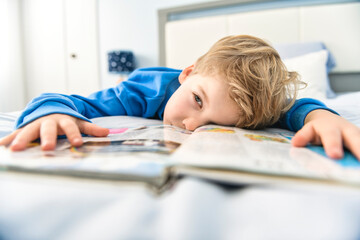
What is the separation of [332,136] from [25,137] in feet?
1.63

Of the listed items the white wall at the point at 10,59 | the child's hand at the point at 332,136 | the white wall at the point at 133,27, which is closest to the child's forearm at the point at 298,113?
the child's hand at the point at 332,136

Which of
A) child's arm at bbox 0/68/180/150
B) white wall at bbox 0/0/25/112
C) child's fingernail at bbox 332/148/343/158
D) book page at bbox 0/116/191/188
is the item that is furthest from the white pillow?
white wall at bbox 0/0/25/112

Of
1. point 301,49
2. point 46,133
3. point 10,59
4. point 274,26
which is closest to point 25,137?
point 46,133

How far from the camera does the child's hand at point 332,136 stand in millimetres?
369

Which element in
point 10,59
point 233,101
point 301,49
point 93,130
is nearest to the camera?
point 93,130

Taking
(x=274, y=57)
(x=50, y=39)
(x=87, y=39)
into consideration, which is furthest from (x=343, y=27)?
(x=50, y=39)

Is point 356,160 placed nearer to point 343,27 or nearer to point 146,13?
point 343,27

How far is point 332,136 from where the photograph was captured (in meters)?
0.41

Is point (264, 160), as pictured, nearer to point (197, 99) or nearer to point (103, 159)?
point (103, 159)

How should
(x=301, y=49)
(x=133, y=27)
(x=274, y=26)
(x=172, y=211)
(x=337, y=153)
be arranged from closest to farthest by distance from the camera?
(x=172, y=211), (x=337, y=153), (x=301, y=49), (x=274, y=26), (x=133, y=27)

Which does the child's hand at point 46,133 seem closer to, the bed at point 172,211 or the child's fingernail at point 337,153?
the bed at point 172,211

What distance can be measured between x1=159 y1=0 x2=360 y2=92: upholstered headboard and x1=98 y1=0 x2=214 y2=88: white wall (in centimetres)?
23

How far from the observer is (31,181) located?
10.5 inches

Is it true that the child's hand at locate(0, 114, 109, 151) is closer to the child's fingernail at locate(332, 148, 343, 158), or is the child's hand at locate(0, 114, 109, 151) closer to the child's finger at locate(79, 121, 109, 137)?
the child's finger at locate(79, 121, 109, 137)
